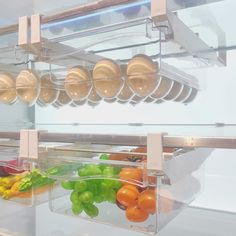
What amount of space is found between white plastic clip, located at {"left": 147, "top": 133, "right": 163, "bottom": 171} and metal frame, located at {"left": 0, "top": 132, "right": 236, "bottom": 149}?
0.05ft

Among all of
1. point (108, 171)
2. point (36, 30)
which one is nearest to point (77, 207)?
point (108, 171)

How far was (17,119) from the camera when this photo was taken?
133 centimetres

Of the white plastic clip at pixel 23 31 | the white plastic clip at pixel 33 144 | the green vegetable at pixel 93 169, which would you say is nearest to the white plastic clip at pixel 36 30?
the white plastic clip at pixel 23 31

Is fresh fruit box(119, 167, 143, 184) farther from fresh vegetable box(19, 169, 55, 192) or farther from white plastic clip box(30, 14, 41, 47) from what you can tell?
white plastic clip box(30, 14, 41, 47)

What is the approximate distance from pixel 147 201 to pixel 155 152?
11 cm

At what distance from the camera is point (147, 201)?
0.63 m

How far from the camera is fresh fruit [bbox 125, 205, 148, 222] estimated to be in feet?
2.17

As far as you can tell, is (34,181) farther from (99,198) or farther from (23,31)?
(23,31)

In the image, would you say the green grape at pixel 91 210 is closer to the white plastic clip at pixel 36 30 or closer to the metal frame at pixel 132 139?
the metal frame at pixel 132 139

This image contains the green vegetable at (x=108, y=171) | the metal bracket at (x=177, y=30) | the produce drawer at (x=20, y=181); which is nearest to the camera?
the metal bracket at (x=177, y=30)

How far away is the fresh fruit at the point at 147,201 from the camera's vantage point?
24.8 inches

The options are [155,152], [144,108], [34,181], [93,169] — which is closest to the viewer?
[155,152]

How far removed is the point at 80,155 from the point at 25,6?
33.3 inches

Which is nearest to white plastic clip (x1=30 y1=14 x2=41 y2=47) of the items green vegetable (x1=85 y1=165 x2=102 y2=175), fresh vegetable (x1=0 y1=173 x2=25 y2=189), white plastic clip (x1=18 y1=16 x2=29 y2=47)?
white plastic clip (x1=18 y1=16 x2=29 y2=47)
